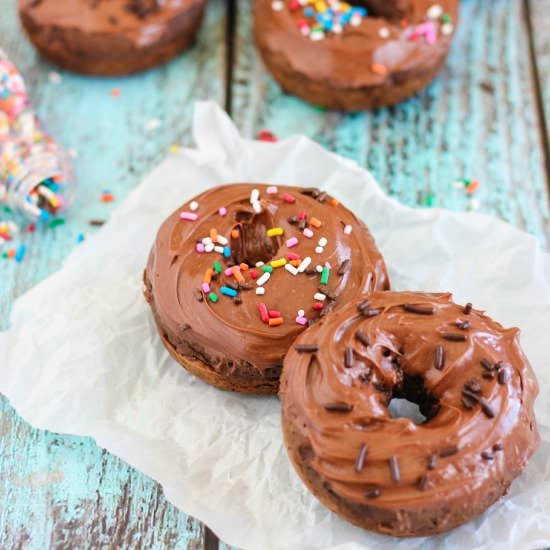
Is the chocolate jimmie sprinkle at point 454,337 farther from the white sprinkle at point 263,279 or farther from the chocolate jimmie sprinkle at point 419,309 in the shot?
the white sprinkle at point 263,279

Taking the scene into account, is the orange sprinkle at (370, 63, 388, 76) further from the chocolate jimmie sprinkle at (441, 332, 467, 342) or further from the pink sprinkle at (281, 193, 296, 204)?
the chocolate jimmie sprinkle at (441, 332, 467, 342)

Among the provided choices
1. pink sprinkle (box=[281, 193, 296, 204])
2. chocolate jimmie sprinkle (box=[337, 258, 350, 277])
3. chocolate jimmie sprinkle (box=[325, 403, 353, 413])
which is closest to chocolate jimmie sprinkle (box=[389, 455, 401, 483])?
chocolate jimmie sprinkle (box=[325, 403, 353, 413])

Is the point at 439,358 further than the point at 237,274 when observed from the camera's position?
No

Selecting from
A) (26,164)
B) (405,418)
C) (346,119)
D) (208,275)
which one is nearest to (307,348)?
(405,418)

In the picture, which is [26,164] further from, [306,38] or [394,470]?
[394,470]

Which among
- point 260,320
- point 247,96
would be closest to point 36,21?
point 247,96
